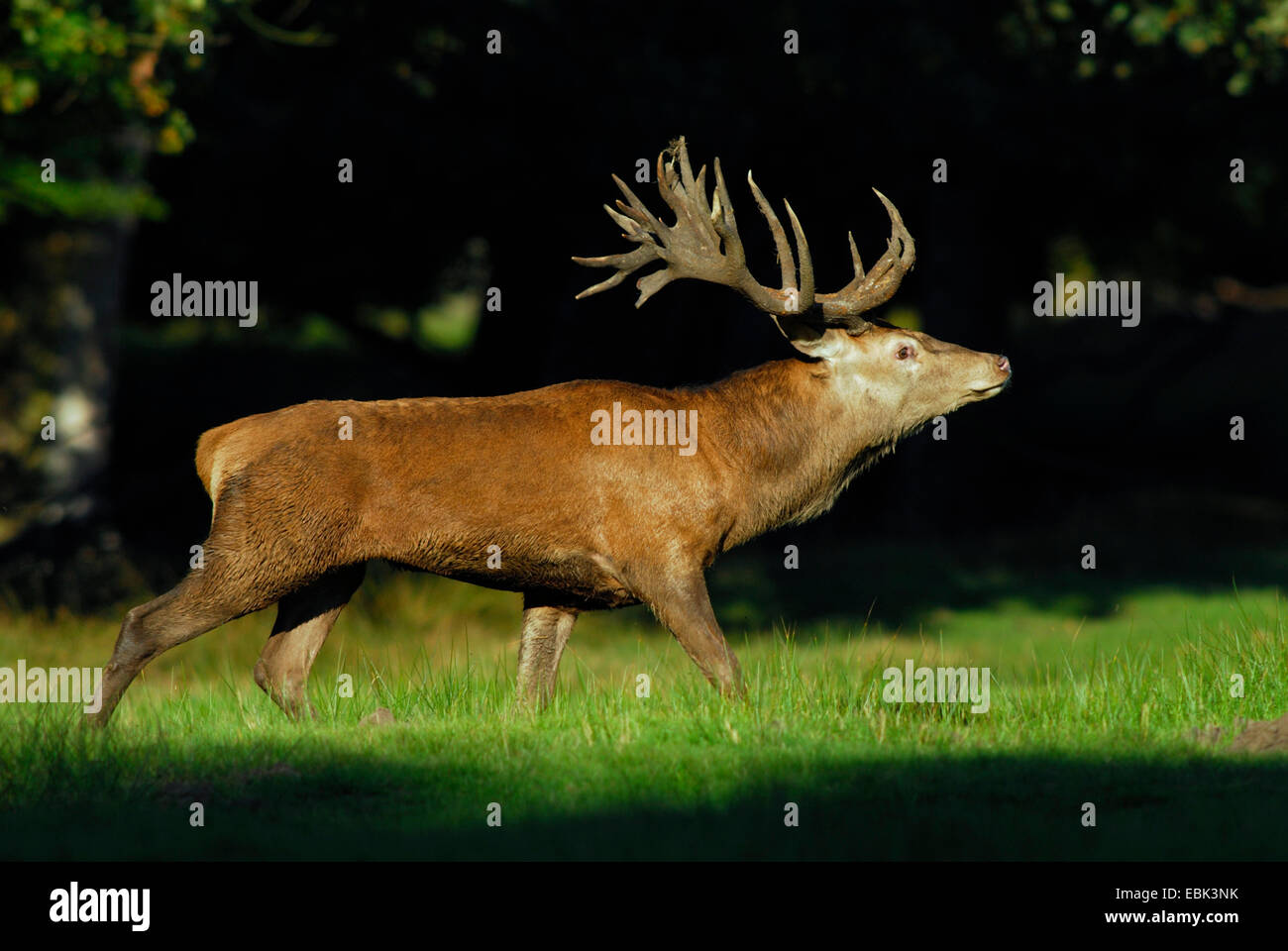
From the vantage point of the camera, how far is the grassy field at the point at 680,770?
21.5 feet

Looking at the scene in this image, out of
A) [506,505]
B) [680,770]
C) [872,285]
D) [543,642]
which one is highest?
[872,285]

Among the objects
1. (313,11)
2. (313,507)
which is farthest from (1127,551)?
(313,507)

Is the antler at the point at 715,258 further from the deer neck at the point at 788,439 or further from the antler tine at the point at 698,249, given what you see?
the deer neck at the point at 788,439

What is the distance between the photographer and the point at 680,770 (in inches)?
283

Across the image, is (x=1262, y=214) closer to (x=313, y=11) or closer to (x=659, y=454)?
(x=313, y=11)

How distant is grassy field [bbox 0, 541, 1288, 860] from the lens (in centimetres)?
655

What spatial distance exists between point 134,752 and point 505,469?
2.08 m

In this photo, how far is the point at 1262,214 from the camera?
24109 millimetres

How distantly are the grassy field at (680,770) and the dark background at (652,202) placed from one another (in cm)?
651

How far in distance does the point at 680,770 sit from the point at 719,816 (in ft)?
1.63

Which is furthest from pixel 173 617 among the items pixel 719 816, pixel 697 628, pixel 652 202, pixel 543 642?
pixel 652 202

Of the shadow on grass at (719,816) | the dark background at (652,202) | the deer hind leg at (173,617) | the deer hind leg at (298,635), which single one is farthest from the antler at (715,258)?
the dark background at (652,202)

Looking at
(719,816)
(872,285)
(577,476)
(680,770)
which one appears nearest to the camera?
(719,816)

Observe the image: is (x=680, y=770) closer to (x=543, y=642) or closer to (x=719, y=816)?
(x=719, y=816)
